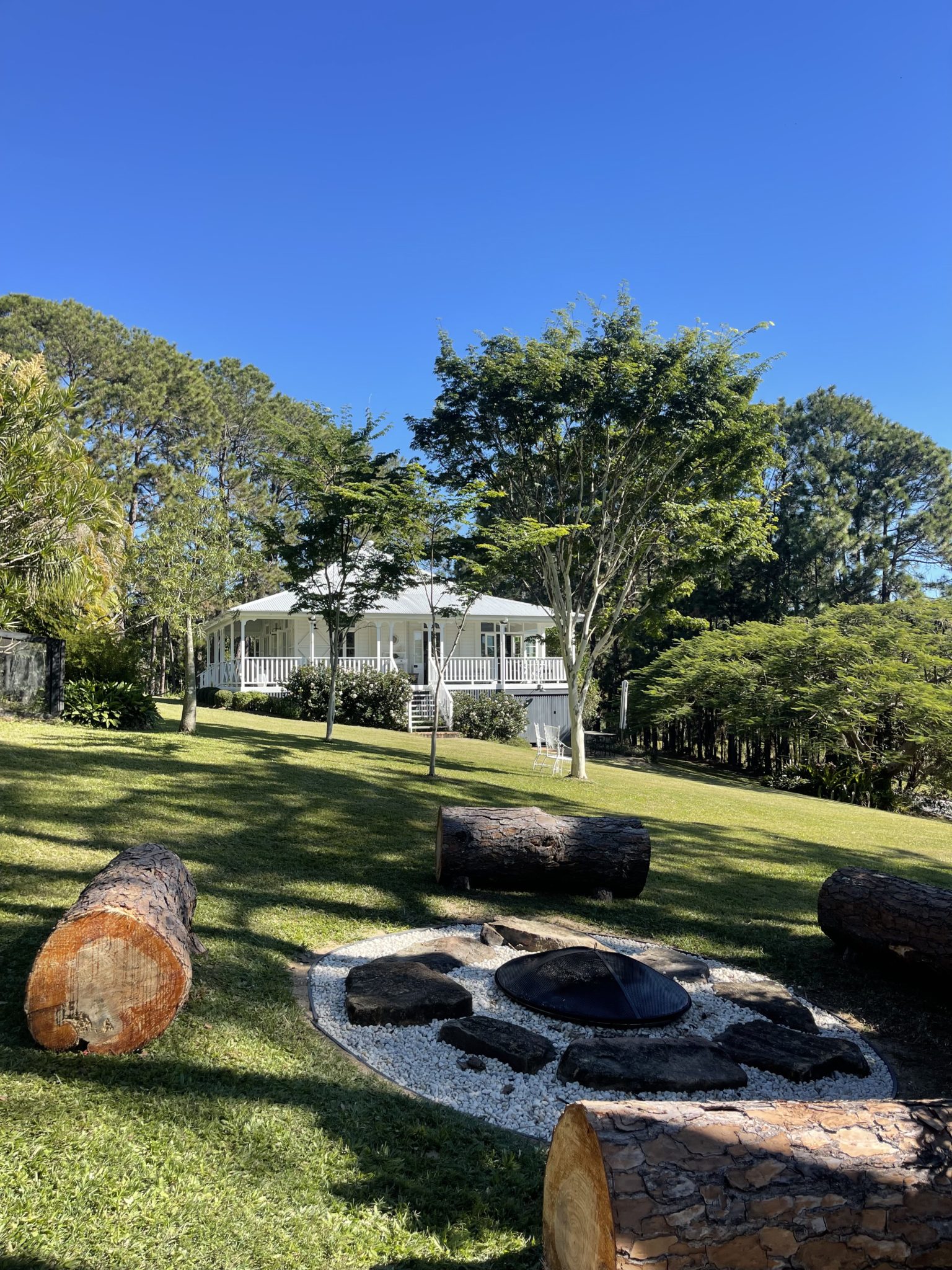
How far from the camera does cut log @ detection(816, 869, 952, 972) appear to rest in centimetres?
535

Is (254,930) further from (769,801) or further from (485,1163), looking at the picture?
(769,801)

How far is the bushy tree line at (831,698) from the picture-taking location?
18.2 meters

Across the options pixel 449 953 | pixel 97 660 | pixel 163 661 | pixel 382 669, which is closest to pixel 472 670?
pixel 382 669

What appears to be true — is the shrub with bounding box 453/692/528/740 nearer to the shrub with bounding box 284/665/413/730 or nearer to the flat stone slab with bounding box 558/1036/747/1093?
the shrub with bounding box 284/665/413/730

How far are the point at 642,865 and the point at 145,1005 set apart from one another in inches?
174

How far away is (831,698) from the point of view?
18609 millimetres

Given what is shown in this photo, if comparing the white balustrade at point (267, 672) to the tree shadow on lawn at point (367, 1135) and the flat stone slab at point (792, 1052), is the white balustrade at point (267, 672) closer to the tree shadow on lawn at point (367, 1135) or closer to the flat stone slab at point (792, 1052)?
the flat stone slab at point (792, 1052)

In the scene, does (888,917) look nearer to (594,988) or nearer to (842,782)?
(594,988)

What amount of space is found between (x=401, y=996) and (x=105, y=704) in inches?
396

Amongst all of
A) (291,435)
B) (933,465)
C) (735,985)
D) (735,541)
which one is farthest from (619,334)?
(933,465)

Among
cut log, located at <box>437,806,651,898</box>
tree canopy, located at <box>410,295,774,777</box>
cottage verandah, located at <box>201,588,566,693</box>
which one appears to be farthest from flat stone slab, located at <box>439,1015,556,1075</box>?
cottage verandah, located at <box>201,588,566,693</box>

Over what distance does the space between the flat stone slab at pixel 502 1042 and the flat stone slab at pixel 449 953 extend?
2.52ft

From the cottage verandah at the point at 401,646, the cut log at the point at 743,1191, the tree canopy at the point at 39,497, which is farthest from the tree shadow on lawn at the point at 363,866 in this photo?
the cottage verandah at the point at 401,646

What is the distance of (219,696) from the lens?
24578 millimetres
